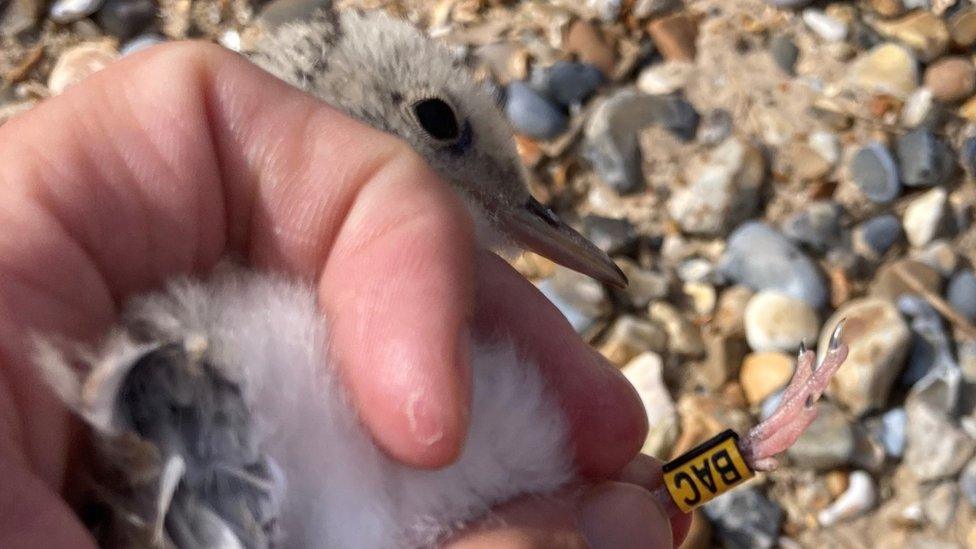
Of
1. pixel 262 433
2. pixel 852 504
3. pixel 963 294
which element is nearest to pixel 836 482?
pixel 852 504

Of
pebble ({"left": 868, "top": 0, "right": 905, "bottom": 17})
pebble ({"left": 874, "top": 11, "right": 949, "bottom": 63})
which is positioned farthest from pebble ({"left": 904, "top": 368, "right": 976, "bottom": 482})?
pebble ({"left": 868, "top": 0, "right": 905, "bottom": 17})

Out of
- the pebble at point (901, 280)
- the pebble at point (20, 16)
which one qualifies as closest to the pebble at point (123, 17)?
the pebble at point (20, 16)

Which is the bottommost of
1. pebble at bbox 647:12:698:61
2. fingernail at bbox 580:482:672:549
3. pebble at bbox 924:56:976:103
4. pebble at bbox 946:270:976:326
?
pebble at bbox 946:270:976:326

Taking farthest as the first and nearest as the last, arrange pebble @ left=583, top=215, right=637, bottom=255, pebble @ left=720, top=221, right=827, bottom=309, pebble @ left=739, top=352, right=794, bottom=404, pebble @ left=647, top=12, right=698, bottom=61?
1. pebble @ left=647, top=12, right=698, bottom=61
2. pebble @ left=583, top=215, right=637, bottom=255
3. pebble @ left=720, top=221, right=827, bottom=309
4. pebble @ left=739, top=352, right=794, bottom=404

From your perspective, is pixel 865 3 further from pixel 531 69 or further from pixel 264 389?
pixel 264 389

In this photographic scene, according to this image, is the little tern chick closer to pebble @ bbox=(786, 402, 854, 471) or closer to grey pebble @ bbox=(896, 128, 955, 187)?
pebble @ bbox=(786, 402, 854, 471)

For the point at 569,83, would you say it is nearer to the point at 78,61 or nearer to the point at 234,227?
the point at 78,61

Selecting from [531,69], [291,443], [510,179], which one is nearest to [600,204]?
[531,69]
